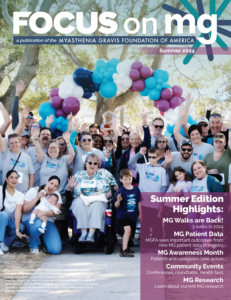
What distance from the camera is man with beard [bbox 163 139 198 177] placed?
4516 mm

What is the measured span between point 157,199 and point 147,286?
1.49m

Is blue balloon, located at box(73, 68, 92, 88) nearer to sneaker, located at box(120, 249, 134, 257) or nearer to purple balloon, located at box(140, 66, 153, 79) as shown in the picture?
purple balloon, located at box(140, 66, 153, 79)

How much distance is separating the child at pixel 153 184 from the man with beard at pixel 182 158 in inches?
5.4

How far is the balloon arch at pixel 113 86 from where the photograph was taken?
6021 mm

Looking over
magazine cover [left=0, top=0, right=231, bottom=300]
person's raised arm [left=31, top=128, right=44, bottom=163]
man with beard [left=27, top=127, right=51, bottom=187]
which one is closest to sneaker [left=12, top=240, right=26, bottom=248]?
magazine cover [left=0, top=0, right=231, bottom=300]

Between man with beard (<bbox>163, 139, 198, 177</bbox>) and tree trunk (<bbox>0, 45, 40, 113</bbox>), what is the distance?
18.7 feet

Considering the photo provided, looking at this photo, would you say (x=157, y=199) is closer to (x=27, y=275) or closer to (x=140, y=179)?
(x=140, y=179)

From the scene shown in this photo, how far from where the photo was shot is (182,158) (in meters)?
4.58

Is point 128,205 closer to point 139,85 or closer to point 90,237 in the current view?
point 90,237

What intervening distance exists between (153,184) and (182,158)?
49cm

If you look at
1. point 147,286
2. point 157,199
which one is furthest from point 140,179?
point 147,286

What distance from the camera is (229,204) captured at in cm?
428

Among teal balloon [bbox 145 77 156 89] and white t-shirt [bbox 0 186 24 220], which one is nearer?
white t-shirt [bbox 0 186 24 220]

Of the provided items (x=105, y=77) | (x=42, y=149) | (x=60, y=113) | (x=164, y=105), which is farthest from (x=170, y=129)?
(x=42, y=149)
